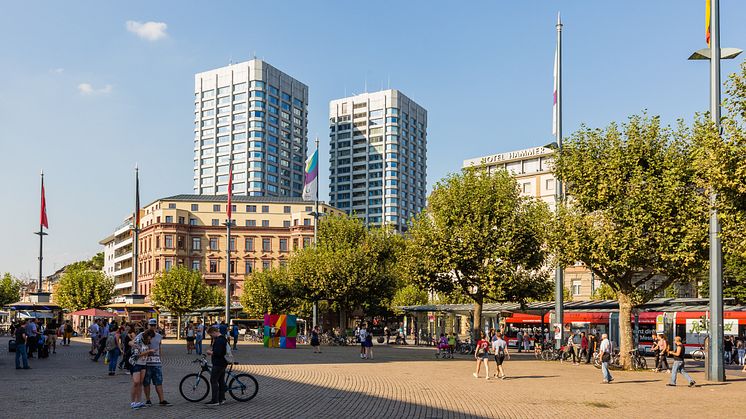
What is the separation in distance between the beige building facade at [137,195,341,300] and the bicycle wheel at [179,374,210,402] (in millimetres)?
92710

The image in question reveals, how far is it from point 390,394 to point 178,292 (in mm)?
58337

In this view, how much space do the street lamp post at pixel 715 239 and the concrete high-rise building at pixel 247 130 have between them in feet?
502

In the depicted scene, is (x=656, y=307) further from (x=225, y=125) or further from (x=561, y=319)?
(x=225, y=125)

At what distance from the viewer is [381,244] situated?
65062 mm

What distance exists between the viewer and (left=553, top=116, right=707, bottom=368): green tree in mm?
27812

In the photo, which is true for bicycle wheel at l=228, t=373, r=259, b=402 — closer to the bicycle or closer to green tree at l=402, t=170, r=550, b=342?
the bicycle

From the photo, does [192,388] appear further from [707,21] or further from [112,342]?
[707,21]

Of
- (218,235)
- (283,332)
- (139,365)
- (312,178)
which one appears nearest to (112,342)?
(139,365)

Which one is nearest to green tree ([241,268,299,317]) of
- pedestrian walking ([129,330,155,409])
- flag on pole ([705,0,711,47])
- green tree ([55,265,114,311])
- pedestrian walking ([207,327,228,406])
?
green tree ([55,265,114,311])

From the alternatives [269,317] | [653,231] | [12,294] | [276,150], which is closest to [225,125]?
[276,150]

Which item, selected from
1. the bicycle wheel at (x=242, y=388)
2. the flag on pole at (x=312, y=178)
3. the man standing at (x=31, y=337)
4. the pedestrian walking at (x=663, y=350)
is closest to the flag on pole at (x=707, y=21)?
the pedestrian walking at (x=663, y=350)

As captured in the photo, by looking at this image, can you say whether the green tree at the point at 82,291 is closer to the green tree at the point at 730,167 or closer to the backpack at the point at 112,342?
the backpack at the point at 112,342

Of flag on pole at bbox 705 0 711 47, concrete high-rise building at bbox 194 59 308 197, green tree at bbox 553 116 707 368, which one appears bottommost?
green tree at bbox 553 116 707 368

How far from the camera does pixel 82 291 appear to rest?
92375 mm
